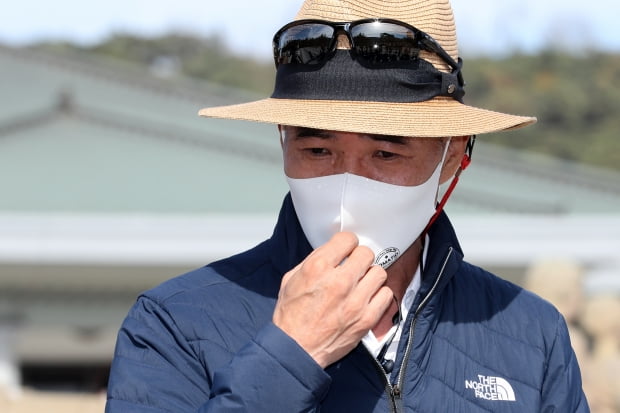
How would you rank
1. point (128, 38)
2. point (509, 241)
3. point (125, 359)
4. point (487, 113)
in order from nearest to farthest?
1. point (125, 359)
2. point (487, 113)
3. point (509, 241)
4. point (128, 38)

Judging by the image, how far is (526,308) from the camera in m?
2.60

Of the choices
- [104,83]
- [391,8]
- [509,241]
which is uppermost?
[391,8]

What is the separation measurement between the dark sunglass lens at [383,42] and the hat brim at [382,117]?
0.11 meters

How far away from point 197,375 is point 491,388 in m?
0.67

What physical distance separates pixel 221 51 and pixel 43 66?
31.3 m

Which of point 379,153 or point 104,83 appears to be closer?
point 379,153

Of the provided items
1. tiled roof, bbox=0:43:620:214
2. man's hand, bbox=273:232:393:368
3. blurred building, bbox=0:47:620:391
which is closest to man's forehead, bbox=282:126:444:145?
man's hand, bbox=273:232:393:368

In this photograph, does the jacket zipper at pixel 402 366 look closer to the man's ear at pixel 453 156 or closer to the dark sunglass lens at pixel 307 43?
the man's ear at pixel 453 156

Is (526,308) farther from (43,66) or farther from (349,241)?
(43,66)

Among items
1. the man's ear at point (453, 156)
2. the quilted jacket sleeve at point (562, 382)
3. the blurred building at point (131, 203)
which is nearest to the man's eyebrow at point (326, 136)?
the man's ear at point (453, 156)

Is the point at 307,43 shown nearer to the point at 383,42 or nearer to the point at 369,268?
the point at 383,42

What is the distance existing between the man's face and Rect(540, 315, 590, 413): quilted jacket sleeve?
53 centimetres

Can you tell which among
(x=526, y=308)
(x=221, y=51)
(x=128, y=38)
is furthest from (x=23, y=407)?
(x=221, y=51)

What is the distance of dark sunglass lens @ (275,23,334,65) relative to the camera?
2.39m
